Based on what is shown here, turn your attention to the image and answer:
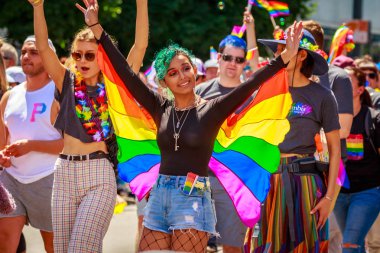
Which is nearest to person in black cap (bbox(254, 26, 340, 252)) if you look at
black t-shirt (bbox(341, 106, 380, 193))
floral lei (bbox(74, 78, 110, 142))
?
floral lei (bbox(74, 78, 110, 142))

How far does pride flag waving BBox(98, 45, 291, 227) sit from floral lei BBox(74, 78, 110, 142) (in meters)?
0.14

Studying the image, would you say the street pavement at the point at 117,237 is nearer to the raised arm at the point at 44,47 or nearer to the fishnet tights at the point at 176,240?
the raised arm at the point at 44,47

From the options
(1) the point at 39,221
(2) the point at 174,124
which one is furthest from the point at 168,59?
(1) the point at 39,221

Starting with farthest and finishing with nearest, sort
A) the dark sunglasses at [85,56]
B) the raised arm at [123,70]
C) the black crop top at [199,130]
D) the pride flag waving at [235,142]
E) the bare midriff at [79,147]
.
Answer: the dark sunglasses at [85,56]
the bare midriff at [79,147]
the pride flag waving at [235,142]
the raised arm at [123,70]
the black crop top at [199,130]

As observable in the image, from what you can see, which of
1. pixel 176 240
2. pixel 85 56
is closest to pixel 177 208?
pixel 176 240

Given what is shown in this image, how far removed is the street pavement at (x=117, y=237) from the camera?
30.7 ft

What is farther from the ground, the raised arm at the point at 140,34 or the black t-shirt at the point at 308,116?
the raised arm at the point at 140,34

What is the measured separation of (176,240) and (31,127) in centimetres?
218

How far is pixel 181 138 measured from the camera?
201 inches

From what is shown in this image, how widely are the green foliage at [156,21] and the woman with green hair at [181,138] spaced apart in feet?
33.1

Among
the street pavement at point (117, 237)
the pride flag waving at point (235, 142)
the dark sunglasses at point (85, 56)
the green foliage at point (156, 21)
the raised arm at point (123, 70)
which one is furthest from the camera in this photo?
the green foliage at point (156, 21)

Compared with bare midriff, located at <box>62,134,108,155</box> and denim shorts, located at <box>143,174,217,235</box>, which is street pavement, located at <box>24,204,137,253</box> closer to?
bare midriff, located at <box>62,134,108,155</box>

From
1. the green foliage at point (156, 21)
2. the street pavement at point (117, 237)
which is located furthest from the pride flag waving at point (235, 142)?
the green foliage at point (156, 21)

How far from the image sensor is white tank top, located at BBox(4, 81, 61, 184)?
21.8 ft
